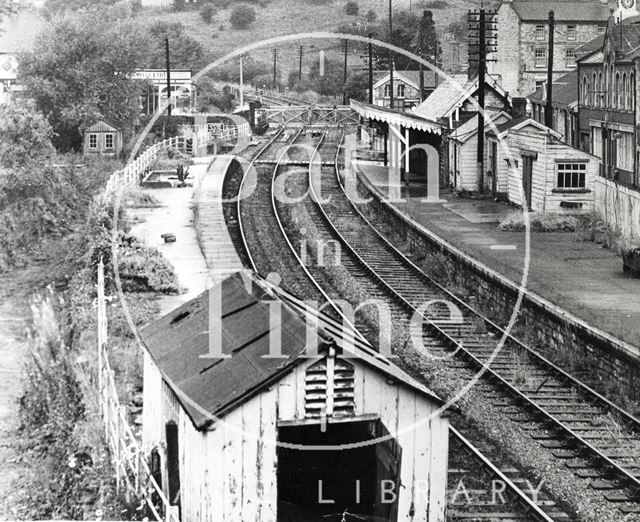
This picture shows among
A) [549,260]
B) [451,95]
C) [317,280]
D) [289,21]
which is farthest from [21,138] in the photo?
[289,21]

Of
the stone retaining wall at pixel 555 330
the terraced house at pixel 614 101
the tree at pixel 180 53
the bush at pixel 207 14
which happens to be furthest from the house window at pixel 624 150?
the bush at pixel 207 14

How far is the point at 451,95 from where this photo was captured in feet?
139

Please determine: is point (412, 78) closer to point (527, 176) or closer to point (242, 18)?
point (527, 176)

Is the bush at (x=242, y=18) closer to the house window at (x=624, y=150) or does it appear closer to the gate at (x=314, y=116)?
the gate at (x=314, y=116)

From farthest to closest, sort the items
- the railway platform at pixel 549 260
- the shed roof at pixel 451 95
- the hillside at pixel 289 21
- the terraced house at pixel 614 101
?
1. the hillside at pixel 289 21
2. the shed roof at pixel 451 95
3. the terraced house at pixel 614 101
4. the railway platform at pixel 549 260

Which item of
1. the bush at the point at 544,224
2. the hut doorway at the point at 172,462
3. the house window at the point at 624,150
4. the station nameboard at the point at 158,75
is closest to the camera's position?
the hut doorway at the point at 172,462

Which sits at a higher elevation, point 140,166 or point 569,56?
point 569,56

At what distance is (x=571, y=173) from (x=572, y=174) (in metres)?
0.05

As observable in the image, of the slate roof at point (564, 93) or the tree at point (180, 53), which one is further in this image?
the tree at point (180, 53)

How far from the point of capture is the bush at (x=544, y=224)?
2944 cm

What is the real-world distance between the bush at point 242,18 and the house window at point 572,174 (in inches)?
5057

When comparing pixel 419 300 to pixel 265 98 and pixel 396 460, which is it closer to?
pixel 396 460

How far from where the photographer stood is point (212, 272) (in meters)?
22.8

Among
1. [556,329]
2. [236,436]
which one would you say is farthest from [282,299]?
[556,329]
